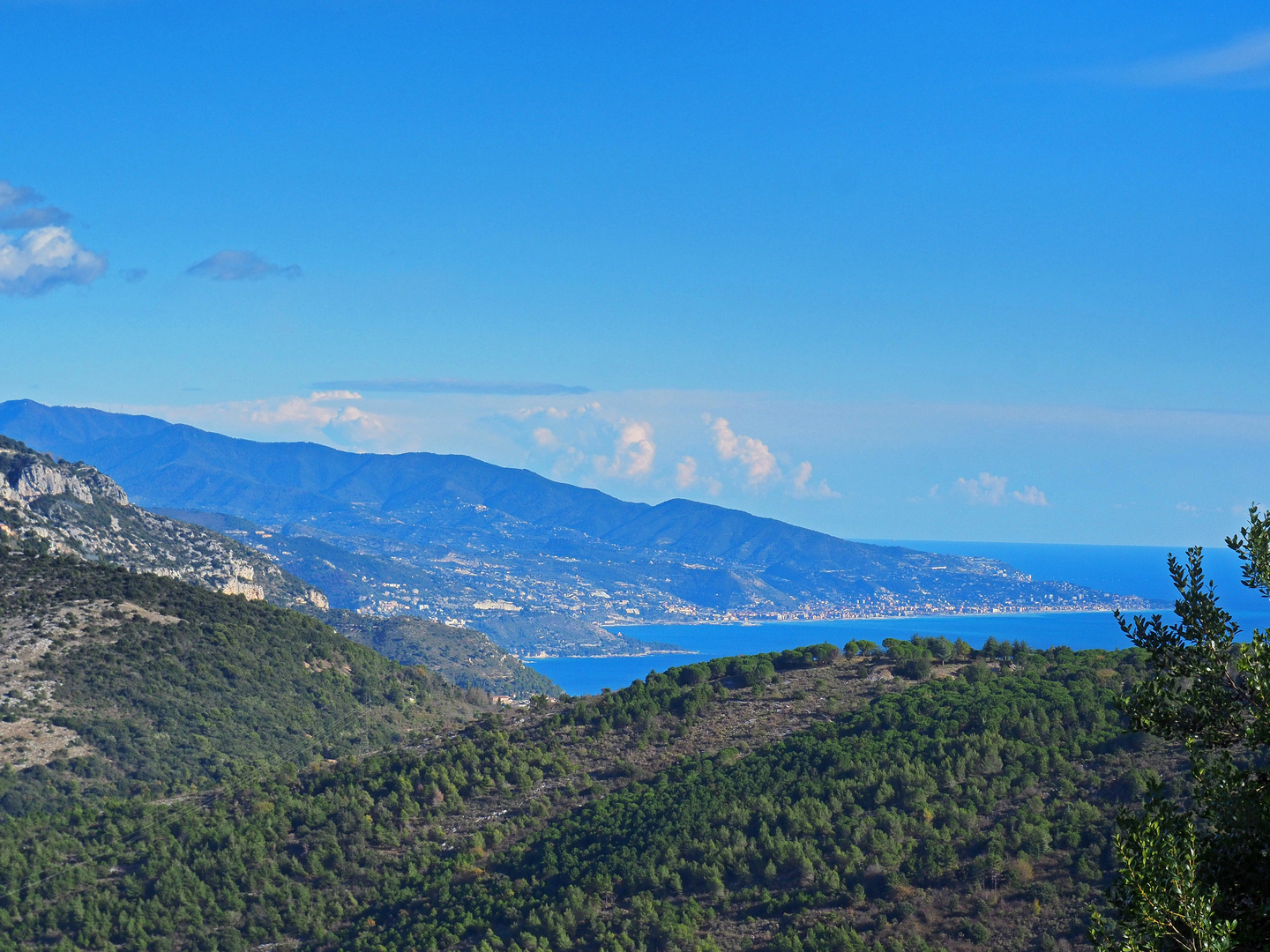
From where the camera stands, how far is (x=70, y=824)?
5797 centimetres

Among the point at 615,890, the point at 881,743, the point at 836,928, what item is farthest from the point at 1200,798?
the point at 881,743

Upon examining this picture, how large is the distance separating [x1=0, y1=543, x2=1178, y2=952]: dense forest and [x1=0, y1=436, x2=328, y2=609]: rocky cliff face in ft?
211

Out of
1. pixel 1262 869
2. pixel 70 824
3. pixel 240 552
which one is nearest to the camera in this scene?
pixel 1262 869

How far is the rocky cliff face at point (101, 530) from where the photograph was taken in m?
126

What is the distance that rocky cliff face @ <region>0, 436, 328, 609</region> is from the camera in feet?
413

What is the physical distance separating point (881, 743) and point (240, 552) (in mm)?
150628

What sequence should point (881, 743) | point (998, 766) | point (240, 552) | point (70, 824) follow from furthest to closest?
1. point (240, 552)
2. point (70, 824)
3. point (881, 743)
4. point (998, 766)

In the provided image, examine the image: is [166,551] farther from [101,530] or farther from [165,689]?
[165,689]

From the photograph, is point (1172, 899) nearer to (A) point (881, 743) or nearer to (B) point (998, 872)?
(B) point (998, 872)

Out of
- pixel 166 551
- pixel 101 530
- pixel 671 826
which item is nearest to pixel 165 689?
pixel 671 826

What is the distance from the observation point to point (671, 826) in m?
44.2

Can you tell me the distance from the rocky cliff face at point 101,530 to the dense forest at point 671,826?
6428 cm

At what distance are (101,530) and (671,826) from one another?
122 meters

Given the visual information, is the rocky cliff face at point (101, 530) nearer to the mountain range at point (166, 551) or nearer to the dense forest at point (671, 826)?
the mountain range at point (166, 551)
